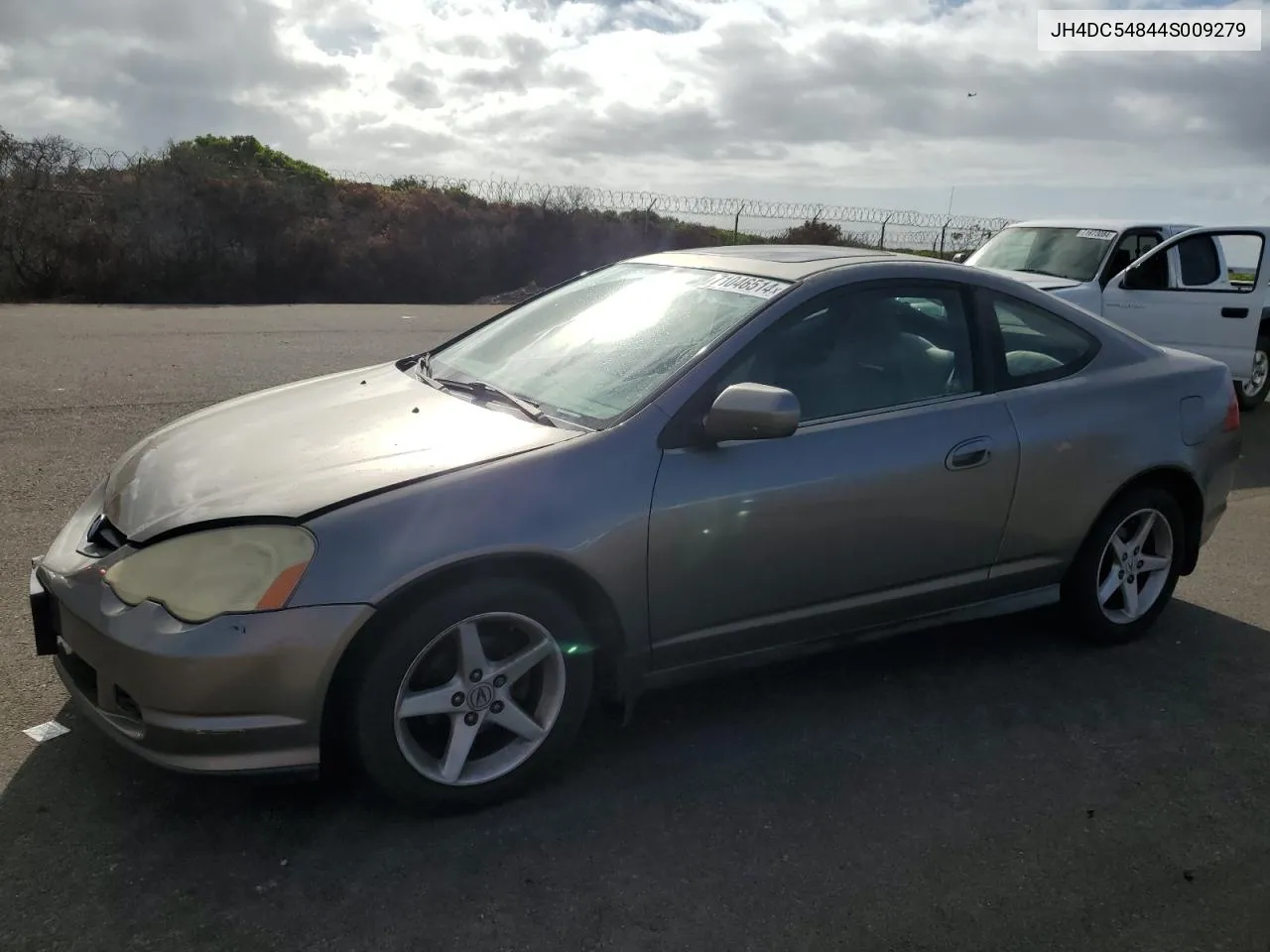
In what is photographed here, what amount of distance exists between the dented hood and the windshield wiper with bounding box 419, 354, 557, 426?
1.9 inches

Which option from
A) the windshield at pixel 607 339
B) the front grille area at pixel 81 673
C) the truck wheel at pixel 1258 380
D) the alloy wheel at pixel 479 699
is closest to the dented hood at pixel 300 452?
the windshield at pixel 607 339

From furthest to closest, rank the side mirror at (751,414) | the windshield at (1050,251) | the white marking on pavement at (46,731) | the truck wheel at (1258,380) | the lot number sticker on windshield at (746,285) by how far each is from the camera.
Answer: the truck wheel at (1258,380), the windshield at (1050,251), the lot number sticker on windshield at (746,285), the white marking on pavement at (46,731), the side mirror at (751,414)

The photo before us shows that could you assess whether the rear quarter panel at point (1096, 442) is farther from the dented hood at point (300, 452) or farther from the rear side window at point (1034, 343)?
the dented hood at point (300, 452)

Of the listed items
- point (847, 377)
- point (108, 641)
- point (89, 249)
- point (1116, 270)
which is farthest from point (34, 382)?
point (89, 249)

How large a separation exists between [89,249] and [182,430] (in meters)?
17.0

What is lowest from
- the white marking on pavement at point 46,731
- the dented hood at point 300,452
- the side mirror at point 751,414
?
the white marking on pavement at point 46,731

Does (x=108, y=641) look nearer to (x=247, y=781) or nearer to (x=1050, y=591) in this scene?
(x=247, y=781)

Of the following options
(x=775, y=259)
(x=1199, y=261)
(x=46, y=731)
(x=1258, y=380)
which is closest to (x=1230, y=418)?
(x=775, y=259)

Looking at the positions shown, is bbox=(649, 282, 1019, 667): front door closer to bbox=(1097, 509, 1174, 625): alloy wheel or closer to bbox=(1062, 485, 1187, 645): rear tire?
bbox=(1062, 485, 1187, 645): rear tire

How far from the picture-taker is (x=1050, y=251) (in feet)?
32.4

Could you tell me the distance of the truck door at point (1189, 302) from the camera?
9344 mm

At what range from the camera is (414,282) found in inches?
926

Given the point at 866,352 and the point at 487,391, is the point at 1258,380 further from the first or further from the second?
the point at 487,391

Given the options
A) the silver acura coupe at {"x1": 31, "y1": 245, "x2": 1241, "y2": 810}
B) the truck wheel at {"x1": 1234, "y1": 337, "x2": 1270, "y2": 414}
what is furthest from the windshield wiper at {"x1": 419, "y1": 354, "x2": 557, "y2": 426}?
the truck wheel at {"x1": 1234, "y1": 337, "x2": 1270, "y2": 414}
